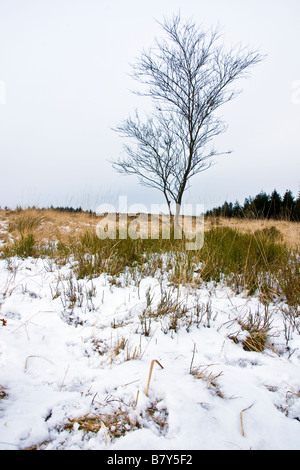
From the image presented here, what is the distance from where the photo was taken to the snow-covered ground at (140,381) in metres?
Answer: 0.83

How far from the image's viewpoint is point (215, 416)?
902mm

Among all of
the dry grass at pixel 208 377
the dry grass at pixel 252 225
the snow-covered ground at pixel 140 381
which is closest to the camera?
the snow-covered ground at pixel 140 381

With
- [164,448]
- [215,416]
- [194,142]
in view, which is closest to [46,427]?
[164,448]

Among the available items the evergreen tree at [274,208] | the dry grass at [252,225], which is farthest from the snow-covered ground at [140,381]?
the evergreen tree at [274,208]

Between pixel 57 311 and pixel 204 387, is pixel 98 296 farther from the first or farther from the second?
pixel 204 387

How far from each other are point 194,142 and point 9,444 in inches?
366

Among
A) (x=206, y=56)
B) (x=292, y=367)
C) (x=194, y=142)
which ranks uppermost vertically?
(x=206, y=56)

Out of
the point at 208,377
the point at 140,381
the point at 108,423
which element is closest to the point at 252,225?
the point at 208,377

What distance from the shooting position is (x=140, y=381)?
3.57 feet

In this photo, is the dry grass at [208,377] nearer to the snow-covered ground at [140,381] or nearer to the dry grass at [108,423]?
the snow-covered ground at [140,381]

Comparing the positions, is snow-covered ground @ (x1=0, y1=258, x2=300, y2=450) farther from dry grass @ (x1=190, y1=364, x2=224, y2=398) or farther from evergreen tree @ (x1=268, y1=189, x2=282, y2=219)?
evergreen tree @ (x1=268, y1=189, x2=282, y2=219)

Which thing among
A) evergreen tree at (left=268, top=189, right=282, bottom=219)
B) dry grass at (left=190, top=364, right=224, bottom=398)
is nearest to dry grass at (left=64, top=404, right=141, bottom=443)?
dry grass at (left=190, top=364, right=224, bottom=398)

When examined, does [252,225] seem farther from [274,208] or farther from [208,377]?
[208,377]
